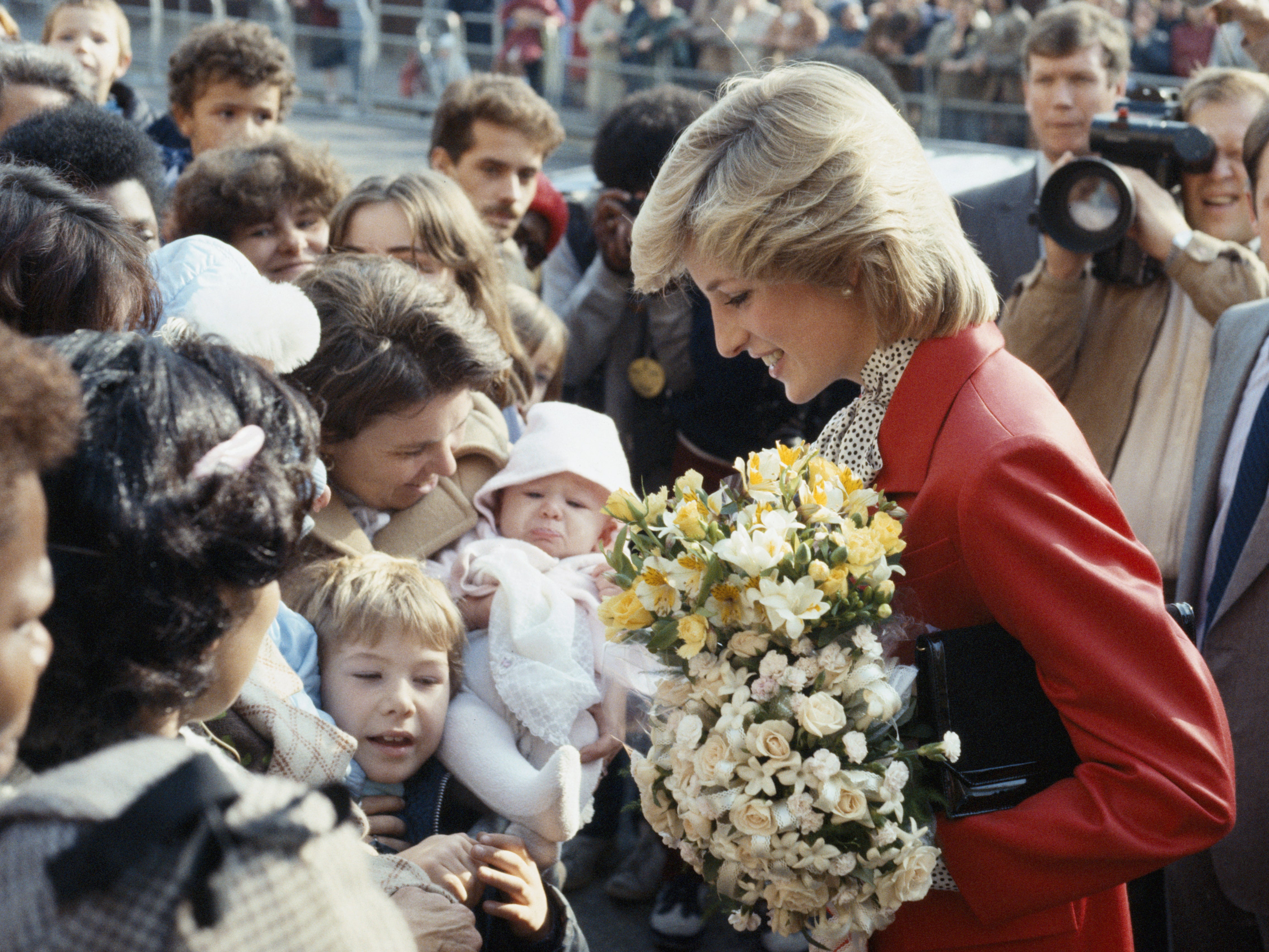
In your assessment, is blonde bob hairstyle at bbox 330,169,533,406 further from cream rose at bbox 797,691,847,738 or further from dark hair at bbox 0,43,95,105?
cream rose at bbox 797,691,847,738

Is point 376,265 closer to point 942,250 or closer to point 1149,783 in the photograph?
point 942,250

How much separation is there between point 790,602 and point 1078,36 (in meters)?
3.07

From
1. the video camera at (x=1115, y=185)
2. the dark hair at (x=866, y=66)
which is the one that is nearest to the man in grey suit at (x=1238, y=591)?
the video camera at (x=1115, y=185)

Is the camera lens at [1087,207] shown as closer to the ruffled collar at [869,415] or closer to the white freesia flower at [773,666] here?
the ruffled collar at [869,415]

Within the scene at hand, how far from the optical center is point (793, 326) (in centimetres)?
188

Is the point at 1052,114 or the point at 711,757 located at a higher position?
the point at 1052,114

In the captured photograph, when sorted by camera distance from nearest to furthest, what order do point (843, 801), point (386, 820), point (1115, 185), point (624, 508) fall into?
point (843, 801)
point (624, 508)
point (386, 820)
point (1115, 185)

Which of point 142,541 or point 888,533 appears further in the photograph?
point 888,533

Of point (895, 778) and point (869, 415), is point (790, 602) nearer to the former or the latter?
point (895, 778)

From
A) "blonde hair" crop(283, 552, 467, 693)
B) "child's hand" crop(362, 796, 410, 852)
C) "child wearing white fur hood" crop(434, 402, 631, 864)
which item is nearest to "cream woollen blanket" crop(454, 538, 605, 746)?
"child wearing white fur hood" crop(434, 402, 631, 864)

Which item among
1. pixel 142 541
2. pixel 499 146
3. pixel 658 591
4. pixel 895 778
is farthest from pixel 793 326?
pixel 499 146

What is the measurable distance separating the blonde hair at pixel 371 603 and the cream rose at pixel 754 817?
0.76m

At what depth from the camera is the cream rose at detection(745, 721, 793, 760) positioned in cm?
158

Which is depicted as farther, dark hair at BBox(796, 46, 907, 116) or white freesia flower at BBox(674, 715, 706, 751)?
dark hair at BBox(796, 46, 907, 116)
